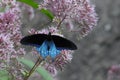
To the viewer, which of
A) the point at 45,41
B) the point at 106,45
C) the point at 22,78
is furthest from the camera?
the point at 106,45

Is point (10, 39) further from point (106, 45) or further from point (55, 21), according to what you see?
point (106, 45)

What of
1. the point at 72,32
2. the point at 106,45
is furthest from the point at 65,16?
the point at 106,45

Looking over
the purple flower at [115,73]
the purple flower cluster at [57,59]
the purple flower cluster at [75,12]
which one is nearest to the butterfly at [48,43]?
the purple flower cluster at [57,59]

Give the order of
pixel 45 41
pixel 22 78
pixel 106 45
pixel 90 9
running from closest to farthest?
pixel 45 41 < pixel 22 78 < pixel 90 9 < pixel 106 45

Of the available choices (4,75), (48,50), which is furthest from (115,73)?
(48,50)

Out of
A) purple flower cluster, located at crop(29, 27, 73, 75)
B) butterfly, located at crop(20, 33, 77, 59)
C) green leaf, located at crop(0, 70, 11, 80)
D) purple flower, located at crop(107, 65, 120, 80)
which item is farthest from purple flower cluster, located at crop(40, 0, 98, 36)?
purple flower, located at crop(107, 65, 120, 80)

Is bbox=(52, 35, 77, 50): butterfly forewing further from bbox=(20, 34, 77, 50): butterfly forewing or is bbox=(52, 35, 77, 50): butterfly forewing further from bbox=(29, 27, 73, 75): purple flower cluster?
bbox=(29, 27, 73, 75): purple flower cluster
